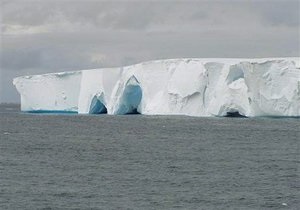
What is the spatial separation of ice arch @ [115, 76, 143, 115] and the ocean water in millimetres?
7156

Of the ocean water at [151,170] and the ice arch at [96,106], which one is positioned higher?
the ice arch at [96,106]

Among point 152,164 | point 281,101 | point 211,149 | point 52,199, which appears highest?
point 281,101

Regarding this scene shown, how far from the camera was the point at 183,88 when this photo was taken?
3928 centimetres

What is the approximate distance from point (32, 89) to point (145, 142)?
16.6m

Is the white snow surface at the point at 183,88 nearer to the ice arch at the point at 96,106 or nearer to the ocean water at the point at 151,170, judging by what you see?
the ice arch at the point at 96,106

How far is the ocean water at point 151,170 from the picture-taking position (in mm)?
15859

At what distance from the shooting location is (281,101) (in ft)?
121

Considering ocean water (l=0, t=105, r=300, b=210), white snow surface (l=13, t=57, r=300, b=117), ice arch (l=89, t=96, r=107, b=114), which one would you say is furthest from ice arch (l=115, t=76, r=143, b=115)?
ocean water (l=0, t=105, r=300, b=210)

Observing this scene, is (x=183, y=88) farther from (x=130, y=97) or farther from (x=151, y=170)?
(x=151, y=170)

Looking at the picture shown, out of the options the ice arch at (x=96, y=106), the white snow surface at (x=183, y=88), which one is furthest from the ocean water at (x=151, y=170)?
the ice arch at (x=96, y=106)

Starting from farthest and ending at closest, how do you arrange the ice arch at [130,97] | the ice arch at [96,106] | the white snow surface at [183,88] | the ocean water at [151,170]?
1. the ice arch at [96,106]
2. the ice arch at [130,97]
3. the white snow surface at [183,88]
4. the ocean water at [151,170]

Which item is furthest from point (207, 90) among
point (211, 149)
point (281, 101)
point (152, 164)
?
point (152, 164)

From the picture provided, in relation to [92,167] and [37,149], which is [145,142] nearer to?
[37,149]

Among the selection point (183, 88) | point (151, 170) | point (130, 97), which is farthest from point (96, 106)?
point (151, 170)
